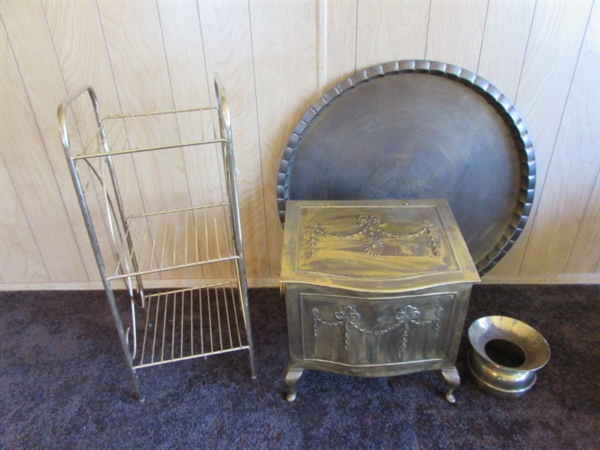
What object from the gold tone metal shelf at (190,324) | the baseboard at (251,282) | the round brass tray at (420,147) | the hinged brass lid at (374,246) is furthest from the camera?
the baseboard at (251,282)

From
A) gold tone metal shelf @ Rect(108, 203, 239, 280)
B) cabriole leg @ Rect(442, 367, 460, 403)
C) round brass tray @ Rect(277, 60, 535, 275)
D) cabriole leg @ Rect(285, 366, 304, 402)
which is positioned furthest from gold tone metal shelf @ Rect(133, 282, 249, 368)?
cabriole leg @ Rect(442, 367, 460, 403)

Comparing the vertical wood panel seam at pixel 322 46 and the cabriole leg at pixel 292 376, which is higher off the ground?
the vertical wood panel seam at pixel 322 46

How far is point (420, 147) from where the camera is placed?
4.68ft

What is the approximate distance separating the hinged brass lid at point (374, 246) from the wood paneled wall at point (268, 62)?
1.18 feet

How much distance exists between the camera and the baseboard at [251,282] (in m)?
1.77

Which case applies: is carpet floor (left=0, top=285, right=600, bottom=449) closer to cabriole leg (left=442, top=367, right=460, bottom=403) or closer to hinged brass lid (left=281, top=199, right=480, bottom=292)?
cabriole leg (left=442, top=367, right=460, bottom=403)

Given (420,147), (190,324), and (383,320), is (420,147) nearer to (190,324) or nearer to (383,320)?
(383,320)

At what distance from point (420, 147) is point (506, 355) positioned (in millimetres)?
755

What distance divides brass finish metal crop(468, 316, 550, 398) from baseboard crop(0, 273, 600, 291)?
314 mm

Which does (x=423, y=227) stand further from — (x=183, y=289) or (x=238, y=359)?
(x=183, y=289)

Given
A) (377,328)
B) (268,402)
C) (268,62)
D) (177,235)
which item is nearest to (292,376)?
(268,402)

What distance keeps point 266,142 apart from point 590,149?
1091 millimetres

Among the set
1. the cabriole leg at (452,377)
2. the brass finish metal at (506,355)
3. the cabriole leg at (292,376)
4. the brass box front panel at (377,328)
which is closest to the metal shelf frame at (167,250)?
the cabriole leg at (292,376)

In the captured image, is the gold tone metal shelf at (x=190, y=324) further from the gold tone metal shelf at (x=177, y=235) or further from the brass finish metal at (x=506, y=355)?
the brass finish metal at (x=506, y=355)
